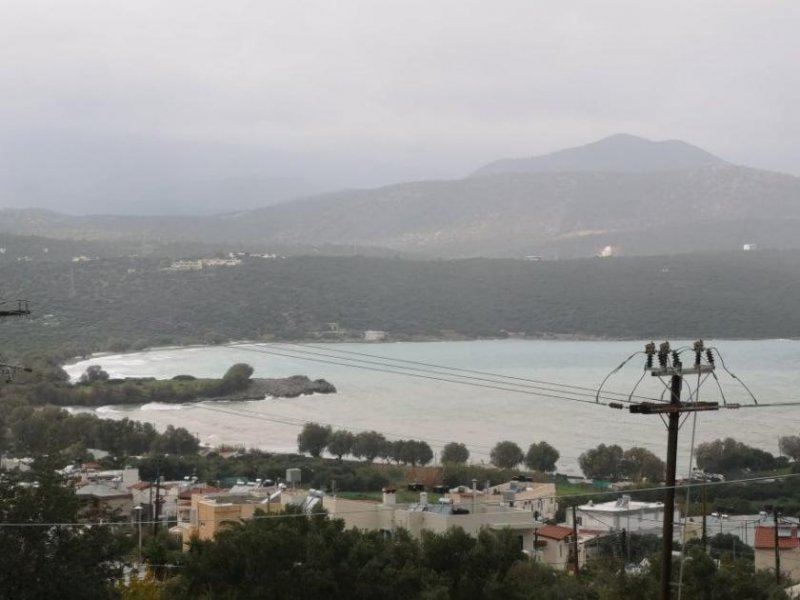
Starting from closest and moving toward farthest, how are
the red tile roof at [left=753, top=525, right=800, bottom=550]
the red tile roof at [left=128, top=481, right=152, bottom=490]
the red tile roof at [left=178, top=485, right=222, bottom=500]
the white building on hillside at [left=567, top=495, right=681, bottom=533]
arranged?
the red tile roof at [left=753, top=525, right=800, bottom=550]
the white building on hillside at [left=567, top=495, right=681, bottom=533]
the red tile roof at [left=178, top=485, right=222, bottom=500]
the red tile roof at [left=128, top=481, right=152, bottom=490]

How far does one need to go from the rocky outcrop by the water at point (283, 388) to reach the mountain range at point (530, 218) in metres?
54.3

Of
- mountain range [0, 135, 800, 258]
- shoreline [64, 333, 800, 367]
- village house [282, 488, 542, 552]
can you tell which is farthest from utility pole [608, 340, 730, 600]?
mountain range [0, 135, 800, 258]

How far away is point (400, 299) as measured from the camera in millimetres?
61031

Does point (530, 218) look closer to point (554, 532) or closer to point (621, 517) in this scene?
point (621, 517)

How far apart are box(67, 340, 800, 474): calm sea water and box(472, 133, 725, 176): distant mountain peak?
136 meters

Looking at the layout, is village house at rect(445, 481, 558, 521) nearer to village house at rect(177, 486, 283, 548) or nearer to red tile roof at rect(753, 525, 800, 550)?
village house at rect(177, 486, 283, 548)

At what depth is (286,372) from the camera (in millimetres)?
42594

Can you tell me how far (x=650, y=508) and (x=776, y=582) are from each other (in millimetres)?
6520

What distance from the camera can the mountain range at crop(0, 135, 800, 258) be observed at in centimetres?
9669

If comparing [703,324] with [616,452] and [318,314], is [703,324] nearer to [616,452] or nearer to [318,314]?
[318,314]

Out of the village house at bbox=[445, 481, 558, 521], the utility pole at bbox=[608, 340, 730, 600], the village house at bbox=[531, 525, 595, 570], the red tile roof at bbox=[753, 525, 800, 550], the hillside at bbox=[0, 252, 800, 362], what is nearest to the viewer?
the utility pole at bbox=[608, 340, 730, 600]

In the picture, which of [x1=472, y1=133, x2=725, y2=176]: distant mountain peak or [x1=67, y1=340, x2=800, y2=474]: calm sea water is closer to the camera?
[x1=67, y1=340, x2=800, y2=474]: calm sea water

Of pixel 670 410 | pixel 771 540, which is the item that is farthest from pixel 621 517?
pixel 670 410

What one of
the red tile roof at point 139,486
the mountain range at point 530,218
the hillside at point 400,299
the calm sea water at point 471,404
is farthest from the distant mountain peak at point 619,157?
the red tile roof at point 139,486
